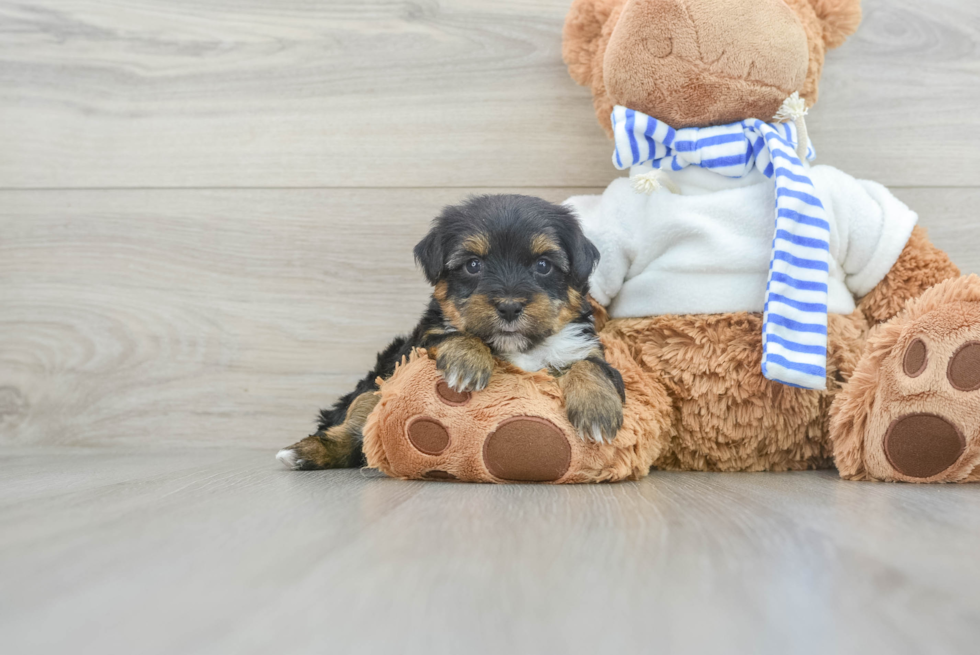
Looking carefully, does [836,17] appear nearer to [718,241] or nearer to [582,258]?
[718,241]

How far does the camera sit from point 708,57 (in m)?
1.64

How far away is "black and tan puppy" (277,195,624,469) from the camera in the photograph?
1.42 m

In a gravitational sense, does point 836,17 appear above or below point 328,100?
above

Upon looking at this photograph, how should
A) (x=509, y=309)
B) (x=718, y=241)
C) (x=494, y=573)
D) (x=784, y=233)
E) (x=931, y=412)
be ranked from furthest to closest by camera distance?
(x=718, y=241) → (x=784, y=233) → (x=509, y=309) → (x=931, y=412) → (x=494, y=573)

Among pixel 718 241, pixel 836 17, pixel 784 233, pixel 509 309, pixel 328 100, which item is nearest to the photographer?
pixel 509 309

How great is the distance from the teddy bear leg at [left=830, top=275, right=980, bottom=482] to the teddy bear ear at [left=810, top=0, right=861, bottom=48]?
0.78m

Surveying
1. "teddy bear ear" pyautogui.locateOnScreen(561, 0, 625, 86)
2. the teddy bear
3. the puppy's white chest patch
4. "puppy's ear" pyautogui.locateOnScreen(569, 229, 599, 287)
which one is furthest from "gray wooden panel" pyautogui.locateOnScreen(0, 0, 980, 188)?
the puppy's white chest patch

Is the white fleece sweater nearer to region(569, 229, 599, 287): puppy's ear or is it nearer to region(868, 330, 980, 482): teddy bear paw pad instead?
region(569, 229, 599, 287): puppy's ear

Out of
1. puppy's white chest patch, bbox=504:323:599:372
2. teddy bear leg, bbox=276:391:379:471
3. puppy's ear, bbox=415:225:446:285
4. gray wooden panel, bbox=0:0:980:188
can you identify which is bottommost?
teddy bear leg, bbox=276:391:379:471

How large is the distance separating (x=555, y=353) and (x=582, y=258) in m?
0.22

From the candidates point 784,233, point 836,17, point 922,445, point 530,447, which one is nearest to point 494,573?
point 530,447

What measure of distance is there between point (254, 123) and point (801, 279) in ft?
5.43

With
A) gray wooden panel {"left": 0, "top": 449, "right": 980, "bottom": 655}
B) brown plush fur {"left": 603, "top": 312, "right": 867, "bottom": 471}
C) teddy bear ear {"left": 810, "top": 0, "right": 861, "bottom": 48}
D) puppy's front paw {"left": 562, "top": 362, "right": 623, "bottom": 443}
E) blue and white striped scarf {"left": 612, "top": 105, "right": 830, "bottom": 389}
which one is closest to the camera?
gray wooden panel {"left": 0, "top": 449, "right": 980, "bottom": 655}

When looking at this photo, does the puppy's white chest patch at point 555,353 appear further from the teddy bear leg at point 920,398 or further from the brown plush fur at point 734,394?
the teddy bear leg at point 920,398
